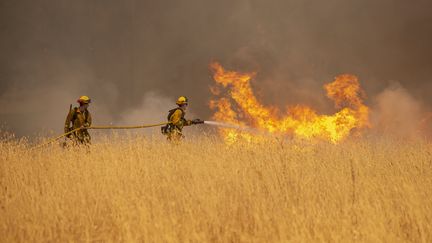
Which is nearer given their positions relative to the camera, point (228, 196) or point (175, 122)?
point (228, 196)

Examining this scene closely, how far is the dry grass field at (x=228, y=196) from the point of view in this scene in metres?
4.00

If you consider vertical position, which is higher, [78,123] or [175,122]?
[78,123]

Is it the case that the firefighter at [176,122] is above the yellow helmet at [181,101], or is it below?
below

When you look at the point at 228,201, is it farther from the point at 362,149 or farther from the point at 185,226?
the point at 362,149

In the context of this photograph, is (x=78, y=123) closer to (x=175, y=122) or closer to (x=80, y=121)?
(x=80, y=121)

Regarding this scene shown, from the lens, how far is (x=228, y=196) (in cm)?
500

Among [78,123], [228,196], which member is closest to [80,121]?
[78,123]

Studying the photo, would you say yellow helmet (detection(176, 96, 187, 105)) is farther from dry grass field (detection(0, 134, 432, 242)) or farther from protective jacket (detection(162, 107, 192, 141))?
dry grass field (detection(0, 134, 432, 242))

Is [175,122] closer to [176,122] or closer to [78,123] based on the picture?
[176,122]

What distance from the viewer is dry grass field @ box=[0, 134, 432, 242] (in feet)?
13.1

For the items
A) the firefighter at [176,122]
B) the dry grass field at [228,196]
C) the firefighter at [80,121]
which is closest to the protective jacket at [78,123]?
the firefighter at [80,121]

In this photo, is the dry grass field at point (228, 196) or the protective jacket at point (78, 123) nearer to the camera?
the dry grass field at point (228, 196)

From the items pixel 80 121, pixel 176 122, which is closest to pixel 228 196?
pixel 176 122

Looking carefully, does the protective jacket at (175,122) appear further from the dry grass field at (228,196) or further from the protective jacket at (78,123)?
the dry grass field at (228,196)
